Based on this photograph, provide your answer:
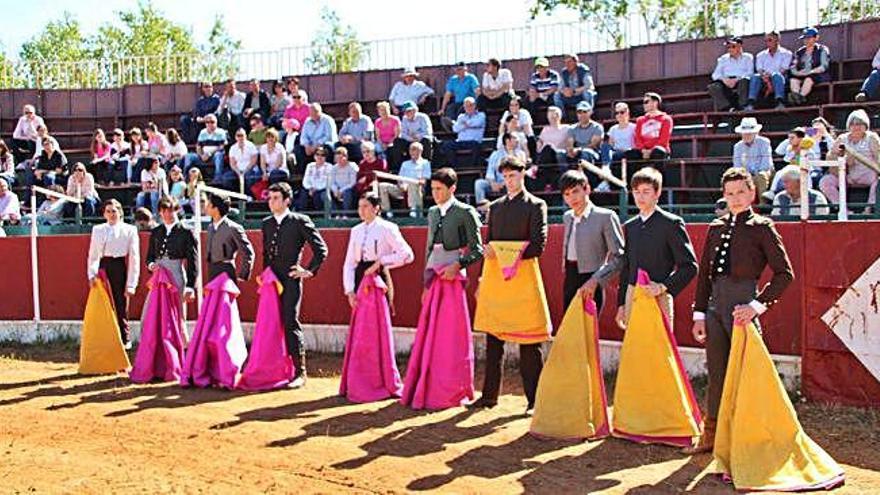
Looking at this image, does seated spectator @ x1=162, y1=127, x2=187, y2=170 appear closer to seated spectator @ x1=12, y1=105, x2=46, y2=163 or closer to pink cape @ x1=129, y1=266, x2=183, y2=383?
seated spectator @ x1=12, y1=105, x2=46, y2=163

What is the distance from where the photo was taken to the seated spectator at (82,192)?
54.0 feet

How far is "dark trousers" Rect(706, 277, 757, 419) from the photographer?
7.01 metres

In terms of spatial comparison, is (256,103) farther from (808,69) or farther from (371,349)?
(371,349)

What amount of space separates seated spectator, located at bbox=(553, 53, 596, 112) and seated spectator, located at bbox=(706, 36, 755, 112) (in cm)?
165

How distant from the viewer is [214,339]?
34.8 feet

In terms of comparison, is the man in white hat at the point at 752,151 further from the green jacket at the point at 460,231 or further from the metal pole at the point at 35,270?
the metal pole at the point at 35,270

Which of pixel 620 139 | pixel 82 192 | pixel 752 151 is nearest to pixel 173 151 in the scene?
pixel 82 192

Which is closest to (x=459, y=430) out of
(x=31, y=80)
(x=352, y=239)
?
(x=352, y=239)

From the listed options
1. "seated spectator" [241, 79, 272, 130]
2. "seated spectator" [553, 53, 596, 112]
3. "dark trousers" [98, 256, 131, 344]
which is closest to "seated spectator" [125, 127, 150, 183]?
"seated spectator" [241, 79, 272, 130]

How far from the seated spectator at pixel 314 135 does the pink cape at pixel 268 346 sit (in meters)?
5.94

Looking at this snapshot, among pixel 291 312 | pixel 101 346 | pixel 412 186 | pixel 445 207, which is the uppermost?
pixel 412 186

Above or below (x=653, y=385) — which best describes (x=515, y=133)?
above

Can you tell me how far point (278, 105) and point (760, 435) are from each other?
12869mm

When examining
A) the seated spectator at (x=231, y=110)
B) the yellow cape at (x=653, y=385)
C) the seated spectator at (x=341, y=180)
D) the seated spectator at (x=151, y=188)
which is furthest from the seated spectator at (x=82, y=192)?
the yellow cape at (x=653, y=385)
